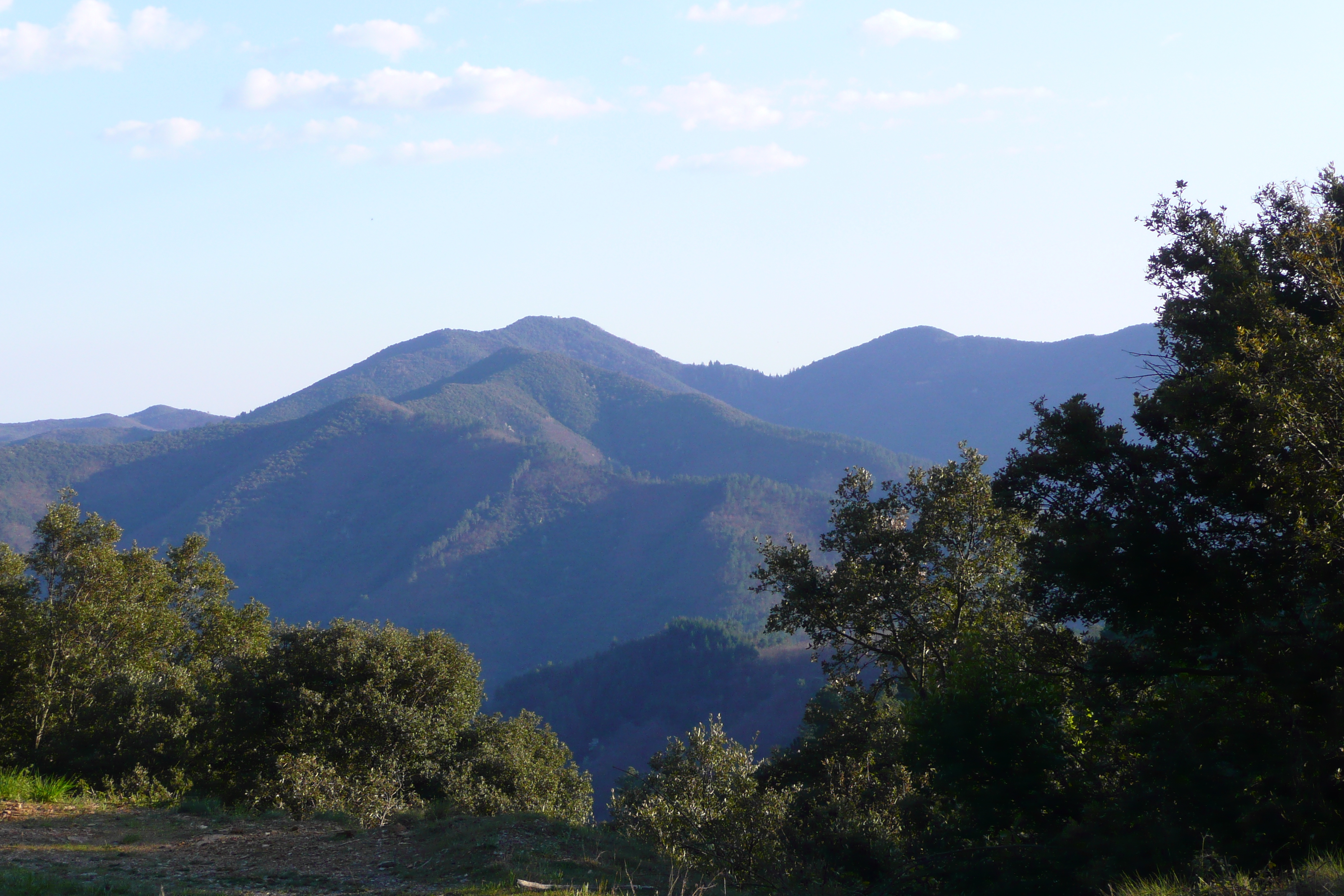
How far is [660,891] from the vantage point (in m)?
9.16

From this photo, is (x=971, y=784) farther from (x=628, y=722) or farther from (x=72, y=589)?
(x=628, y=722)

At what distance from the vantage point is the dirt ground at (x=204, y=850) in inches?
372

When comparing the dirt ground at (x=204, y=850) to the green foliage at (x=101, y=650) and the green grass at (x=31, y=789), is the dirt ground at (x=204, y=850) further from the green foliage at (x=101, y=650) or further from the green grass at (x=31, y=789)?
the green foliage at (x=101, y=650)

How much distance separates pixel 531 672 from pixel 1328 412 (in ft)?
549

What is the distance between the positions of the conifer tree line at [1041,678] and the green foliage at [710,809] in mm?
76

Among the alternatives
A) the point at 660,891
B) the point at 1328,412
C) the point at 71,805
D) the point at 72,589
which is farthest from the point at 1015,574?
the point at 72,589

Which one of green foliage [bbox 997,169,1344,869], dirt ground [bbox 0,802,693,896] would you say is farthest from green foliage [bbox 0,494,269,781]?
green foliage [bbox 997,169,1344,869]

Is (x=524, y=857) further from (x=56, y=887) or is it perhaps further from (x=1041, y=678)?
(x=1041, y=678)

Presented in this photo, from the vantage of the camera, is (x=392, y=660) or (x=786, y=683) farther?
(x=786, y=683)

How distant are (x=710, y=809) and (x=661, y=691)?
144m

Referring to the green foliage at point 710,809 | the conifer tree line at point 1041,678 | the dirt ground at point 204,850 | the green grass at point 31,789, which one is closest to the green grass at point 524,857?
the dirt ground at point 204,850

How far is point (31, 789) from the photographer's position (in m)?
13.1

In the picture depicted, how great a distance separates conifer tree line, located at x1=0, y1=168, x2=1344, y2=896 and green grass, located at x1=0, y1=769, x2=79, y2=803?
7.29 feet

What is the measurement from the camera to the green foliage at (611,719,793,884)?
12023 millimetres
